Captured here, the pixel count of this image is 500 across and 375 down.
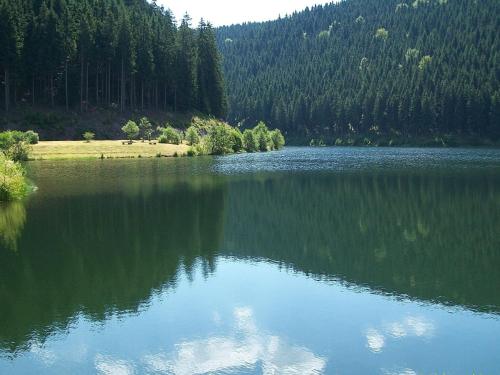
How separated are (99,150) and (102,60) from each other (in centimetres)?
3579

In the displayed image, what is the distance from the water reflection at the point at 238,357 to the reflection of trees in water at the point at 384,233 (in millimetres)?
6819

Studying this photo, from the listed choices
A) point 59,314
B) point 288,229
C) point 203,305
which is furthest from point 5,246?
point 288,229

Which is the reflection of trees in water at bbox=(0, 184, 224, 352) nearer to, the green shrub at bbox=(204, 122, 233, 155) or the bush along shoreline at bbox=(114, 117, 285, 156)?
the bush along shoreline at bbox=(114, 117, 285, 156)

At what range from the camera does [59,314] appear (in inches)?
669

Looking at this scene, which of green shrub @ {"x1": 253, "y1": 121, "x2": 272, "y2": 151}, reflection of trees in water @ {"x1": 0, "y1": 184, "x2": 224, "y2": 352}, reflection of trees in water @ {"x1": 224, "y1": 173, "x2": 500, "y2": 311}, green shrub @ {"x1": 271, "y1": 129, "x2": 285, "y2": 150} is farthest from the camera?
green shrub @ {"x1": 271, "y1": 129, "x2": 285, "y2": 150}

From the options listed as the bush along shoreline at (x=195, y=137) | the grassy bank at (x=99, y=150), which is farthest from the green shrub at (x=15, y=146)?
the bush along shoreline at (x=195, y=137)

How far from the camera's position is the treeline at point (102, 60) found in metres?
105

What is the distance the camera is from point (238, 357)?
13914mm

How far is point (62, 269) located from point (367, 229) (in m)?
17.7

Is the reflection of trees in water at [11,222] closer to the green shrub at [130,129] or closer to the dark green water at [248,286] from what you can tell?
the dark green water at [248,286]

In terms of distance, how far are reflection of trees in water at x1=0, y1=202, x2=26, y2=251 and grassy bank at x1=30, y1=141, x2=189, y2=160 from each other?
4659 cm

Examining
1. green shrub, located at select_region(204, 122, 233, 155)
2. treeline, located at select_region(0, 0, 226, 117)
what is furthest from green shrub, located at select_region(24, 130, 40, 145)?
green shrub, located at select_region(204, 122, 233, 155)

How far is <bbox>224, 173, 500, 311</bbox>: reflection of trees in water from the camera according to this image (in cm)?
2109

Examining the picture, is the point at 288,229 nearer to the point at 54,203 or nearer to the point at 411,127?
the point at 54,203
